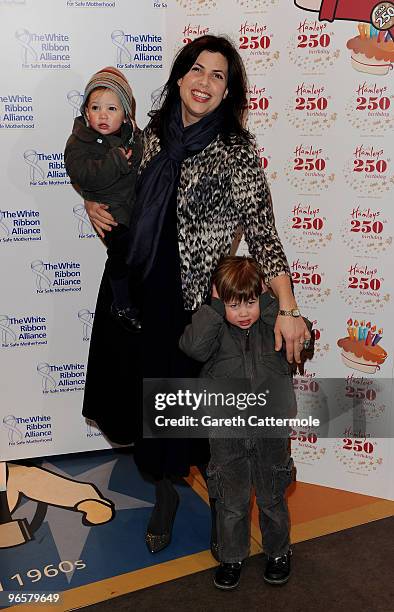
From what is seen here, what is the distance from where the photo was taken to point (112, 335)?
9.80ft

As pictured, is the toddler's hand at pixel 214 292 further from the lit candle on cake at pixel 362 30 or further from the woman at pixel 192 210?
the lit candle on cake at pixel 362 30

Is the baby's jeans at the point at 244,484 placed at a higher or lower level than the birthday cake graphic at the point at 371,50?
lower

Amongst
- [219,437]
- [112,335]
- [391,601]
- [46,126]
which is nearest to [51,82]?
[46,126]

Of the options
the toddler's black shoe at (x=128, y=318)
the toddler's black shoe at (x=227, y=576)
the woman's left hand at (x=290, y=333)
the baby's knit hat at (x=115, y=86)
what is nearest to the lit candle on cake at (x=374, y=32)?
the baby's knit hat at (x=115, y=86)

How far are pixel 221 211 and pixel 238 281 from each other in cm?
30

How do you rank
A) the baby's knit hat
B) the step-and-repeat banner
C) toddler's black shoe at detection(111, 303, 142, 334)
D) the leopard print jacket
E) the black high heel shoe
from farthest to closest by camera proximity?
the step-and-repeat banner
the black high heel shoe
toddler's black shoe at detection(111, 303, 142, 334)
the baby's knit hat
the leopard print jacket

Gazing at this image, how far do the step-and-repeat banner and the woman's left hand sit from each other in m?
0.80

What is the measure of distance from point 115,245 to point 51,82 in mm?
1075

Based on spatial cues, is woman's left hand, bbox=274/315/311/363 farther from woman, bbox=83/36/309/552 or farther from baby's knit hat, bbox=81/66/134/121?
baby's knit hat, bbox=81/66/134/121

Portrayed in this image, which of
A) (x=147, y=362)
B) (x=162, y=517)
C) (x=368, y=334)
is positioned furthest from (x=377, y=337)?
(x=162, y=517)

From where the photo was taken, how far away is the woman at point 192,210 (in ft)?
8.75

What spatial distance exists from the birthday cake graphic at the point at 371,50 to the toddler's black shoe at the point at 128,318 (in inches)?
55.8

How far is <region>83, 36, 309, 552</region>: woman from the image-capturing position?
267 centimetres

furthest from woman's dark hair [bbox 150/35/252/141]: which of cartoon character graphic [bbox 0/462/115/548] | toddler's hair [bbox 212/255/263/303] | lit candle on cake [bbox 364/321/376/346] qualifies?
cartoon character graphic [bbox 0/462/115/548]
